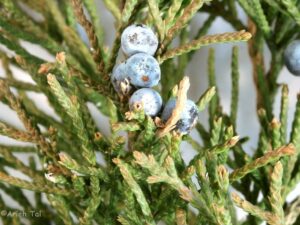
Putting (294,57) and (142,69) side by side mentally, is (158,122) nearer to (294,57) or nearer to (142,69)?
(142,69)

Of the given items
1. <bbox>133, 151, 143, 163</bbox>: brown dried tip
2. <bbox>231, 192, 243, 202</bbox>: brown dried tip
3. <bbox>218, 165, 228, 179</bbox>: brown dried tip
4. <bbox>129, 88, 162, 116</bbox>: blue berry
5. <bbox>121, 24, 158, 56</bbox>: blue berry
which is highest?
<bbox>121, 24, 158, 56</bbox>: blue berry

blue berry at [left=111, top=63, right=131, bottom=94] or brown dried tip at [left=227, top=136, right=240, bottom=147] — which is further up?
blue berry at [left=111, top=63, right=131, bottom=94]

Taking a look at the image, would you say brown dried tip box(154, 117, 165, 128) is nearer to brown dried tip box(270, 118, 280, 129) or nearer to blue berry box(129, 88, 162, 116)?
blue berry box(129, 88, 162, 116)

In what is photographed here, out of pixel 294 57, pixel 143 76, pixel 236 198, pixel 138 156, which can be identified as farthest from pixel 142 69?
pixel 294 57

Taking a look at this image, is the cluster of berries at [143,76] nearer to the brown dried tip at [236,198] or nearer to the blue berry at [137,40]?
the blue berry at [137,40]

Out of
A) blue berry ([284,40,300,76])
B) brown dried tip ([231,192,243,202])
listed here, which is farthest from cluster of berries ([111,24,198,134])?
blue berry ([284,40,300,76])

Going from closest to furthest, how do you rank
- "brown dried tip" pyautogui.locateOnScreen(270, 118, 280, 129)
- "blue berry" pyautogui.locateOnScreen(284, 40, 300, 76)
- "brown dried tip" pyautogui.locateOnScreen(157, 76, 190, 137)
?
"brown dried tip" pyautogui.locateOnScreen(157, 76, 190, 137) < "brown dried tip" pyautogui.locateOnScreen(270, 118, 280, 129) < "blue berry" pyautogui.locateOnScreen(284, 40, 300, 76)
